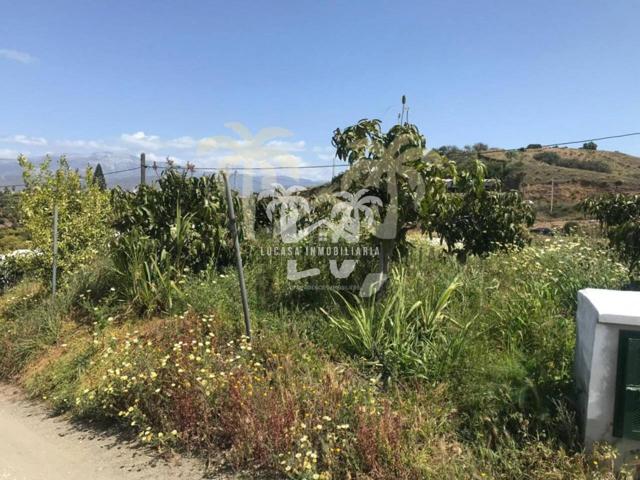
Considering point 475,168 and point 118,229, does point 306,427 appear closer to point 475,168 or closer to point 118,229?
point 475,168

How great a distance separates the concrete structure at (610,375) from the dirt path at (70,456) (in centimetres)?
259

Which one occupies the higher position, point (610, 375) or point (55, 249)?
point (55, 249)

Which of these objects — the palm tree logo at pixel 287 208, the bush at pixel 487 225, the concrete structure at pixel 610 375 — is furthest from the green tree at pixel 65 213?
the concrete structure at pixel 610 375

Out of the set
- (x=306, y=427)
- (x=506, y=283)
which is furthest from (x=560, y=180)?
(x=306, y=427)

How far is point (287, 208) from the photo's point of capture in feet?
21.7

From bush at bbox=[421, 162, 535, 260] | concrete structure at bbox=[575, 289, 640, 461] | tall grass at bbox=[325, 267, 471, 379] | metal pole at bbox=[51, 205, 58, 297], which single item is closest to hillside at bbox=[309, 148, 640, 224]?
bush at bbox=[421, 162, 535, 260]

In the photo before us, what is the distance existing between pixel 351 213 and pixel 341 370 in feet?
7.36

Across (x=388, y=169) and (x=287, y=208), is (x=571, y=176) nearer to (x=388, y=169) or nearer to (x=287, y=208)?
(x=287, y=208)

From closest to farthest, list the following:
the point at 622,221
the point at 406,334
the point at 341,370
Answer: the point at 341,370 < the point at 406,334 < the point at 622,221

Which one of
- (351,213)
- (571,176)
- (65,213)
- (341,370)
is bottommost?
(341,370)

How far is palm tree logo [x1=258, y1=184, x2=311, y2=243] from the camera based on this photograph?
619 cm

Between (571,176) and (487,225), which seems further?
(571,176)

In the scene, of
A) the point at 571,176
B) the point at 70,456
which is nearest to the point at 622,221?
the point at 70,456

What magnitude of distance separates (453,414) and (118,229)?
17.8 ft
